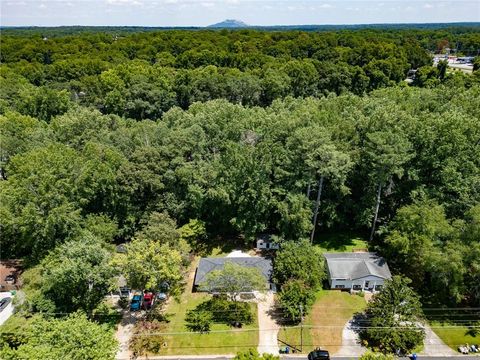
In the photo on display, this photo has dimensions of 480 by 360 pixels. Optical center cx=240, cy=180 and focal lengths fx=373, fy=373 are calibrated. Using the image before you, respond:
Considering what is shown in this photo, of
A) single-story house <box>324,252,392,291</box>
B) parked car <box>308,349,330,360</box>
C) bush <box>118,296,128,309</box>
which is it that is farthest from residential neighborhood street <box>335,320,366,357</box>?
bush <box>118,296,128,309</box>

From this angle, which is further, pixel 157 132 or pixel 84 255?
pixel 157 132


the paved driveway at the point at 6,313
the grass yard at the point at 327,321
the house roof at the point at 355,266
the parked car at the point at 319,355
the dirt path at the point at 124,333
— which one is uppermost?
the house roof at the point at 355,266

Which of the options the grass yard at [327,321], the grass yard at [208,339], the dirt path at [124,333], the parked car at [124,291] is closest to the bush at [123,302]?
the parked car at [124,291]

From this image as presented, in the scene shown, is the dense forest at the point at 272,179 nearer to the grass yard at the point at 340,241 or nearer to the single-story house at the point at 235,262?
the grass yard at the point at 340,241

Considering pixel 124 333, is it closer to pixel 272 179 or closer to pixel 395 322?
pixel 272 179

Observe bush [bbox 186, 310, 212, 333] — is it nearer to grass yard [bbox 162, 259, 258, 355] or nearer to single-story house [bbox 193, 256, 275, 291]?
grass yard [bbox 162, 259, 258, 355]

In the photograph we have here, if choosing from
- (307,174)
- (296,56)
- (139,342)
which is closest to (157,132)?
(307,174)

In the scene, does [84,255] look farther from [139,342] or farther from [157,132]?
[157,132]
